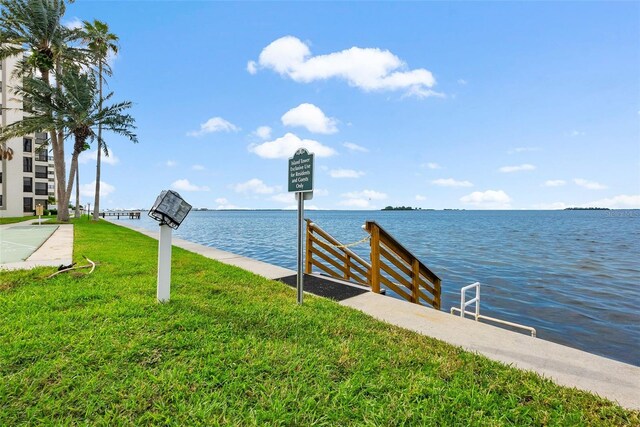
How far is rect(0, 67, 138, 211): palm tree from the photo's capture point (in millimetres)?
19453

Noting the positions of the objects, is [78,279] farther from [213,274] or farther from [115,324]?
[115,324]

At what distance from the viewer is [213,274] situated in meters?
6.24

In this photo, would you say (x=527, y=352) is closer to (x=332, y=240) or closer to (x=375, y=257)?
(x=375, y=257)

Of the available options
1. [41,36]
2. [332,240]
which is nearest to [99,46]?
[41,36]

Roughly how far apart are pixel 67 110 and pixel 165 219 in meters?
23.1

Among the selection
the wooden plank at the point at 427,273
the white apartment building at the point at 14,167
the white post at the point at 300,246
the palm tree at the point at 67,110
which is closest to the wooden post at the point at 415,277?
the wooden plank at the point at 427,273

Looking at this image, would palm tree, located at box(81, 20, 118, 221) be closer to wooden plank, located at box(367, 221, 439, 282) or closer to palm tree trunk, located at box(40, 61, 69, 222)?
palm tree trunk, located at box(40, 61, 69, 222)

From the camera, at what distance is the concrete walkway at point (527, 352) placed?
268 centimetres

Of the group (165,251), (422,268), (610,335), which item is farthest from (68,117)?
(610,335)

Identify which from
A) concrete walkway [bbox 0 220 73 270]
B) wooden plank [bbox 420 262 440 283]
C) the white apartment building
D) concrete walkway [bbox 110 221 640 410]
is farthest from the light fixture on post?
the white apartment building

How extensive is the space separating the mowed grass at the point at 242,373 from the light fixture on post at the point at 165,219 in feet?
0.99

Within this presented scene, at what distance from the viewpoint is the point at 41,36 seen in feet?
65.5

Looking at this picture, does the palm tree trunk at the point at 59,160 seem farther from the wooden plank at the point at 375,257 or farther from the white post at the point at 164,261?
the wooden plank at the point at 375,257

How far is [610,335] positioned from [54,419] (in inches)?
350
